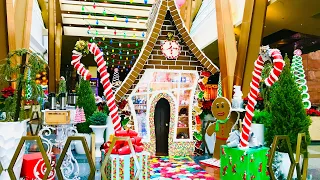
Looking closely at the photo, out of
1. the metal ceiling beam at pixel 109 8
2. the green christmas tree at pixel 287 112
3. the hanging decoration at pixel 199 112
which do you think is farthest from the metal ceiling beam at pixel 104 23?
the green christmas tree at pixel 287 112

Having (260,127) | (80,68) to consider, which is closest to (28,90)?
(80,68)

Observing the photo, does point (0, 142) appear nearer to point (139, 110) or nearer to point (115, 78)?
point (139, 110)

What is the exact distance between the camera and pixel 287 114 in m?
4.86

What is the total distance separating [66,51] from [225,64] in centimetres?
1428

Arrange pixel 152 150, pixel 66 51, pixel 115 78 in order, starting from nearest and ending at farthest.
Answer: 1. pixel 152 150
2. pixel 115 78
3. pixel 66 51

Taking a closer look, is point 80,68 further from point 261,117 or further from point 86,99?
point 86,99

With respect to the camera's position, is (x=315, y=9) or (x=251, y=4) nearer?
(x=251, y=4)

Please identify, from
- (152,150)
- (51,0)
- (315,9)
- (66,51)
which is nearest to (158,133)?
(152,150)

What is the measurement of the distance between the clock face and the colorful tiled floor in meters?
2.29

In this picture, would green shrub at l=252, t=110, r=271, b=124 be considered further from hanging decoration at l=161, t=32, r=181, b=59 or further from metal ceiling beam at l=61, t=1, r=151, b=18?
metal ceiling beam at l=61, t=1, r=151, b=18

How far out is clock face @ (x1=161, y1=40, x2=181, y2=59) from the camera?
284 inches

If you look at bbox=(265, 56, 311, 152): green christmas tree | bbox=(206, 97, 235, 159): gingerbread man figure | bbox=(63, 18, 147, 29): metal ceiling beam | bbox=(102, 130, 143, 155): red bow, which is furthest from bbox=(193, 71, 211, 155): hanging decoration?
bbox=(63, 18, 147, 29): metal ceiling beam

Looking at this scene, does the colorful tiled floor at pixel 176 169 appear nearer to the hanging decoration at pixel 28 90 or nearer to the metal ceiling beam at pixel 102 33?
the hanging decoration at pixel 28 90

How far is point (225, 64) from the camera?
8398 millimetres
